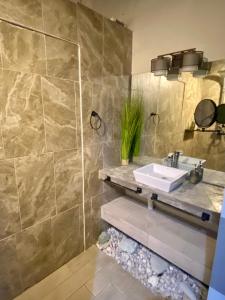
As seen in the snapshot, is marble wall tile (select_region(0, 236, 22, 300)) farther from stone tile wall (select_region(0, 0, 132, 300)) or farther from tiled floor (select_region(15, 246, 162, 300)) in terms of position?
tiled floor (select_region(15, 246, 162, 300))

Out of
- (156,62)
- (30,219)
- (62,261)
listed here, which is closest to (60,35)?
(156,62)

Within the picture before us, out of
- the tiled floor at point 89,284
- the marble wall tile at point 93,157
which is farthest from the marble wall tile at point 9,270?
the marble wall tile at point 93,157

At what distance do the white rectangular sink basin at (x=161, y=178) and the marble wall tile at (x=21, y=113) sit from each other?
2.99ft

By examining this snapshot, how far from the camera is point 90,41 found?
1675 millimetres

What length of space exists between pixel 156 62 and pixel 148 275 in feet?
6.76

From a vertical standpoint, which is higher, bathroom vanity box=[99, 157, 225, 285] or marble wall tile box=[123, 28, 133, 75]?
marble wall tile box=[123, 28, 133, 75]

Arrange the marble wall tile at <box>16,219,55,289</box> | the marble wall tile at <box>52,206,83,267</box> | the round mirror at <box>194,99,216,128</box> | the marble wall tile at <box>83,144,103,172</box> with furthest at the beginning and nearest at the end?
the marble wall tile at <box>83,144,103,172</box> < the marble wall tile at <box>52,206,83,267</box> < the round mirror at <box>194,99,216,128</box> < the marble wall tile at <box>16,219,55,289</box>

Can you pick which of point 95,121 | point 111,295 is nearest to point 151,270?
point 111,295

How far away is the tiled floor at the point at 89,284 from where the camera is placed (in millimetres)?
1580

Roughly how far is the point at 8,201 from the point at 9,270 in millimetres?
577

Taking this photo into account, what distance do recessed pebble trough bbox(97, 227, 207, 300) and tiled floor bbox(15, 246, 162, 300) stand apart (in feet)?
0.24

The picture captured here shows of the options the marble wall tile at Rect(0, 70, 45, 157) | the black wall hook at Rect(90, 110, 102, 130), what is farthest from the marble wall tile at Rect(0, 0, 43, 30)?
the black wall hook at Rect(90, 110, 102, 130)

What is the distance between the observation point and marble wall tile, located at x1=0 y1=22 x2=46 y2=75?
4.00 ft

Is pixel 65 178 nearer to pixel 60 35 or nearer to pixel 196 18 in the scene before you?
pixel 60 35
